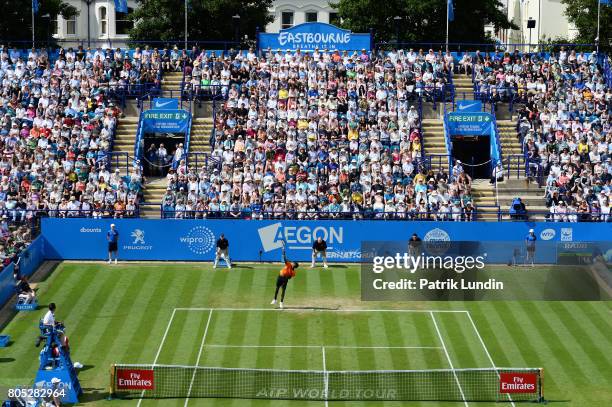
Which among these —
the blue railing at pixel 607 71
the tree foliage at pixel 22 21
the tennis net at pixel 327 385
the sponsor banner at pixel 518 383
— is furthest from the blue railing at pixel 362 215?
the tree foliage at pixel 22 21

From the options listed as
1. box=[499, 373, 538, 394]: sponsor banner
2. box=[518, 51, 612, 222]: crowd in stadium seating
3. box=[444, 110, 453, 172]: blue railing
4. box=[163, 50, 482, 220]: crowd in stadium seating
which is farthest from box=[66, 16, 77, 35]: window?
box=[499, 373, 538, 394]: sponsor banner

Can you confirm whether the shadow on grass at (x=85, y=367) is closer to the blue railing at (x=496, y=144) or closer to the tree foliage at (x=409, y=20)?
the blue railing at (x=496, y=144)

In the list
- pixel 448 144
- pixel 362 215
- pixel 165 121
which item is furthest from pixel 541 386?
pixel 165 121

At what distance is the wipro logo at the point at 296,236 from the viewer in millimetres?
51812

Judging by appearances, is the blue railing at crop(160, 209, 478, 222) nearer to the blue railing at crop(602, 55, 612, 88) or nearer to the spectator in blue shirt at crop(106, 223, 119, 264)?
the spectator in blue shirt at crop(106, 223, 119, 264)

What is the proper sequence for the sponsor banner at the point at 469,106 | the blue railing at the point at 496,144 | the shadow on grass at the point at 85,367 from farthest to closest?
1. the sponsor banner at the point at 469,106
2. the blue railing at the point at 496,144
3. the shadow on grass at the point at 85,367

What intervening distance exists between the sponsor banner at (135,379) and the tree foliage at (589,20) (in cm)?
5148

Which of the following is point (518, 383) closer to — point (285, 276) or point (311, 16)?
point (285, 276)

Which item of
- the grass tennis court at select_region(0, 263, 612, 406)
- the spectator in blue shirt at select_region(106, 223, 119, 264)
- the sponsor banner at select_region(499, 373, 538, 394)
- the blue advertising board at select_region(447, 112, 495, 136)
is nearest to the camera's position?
the sponsor banner at select_region(499, 373, 538, 394)

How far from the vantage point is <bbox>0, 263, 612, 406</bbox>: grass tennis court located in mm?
37156

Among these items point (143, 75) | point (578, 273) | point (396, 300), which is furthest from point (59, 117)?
point (578, 273)

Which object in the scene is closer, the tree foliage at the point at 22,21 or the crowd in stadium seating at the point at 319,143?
the crowd in stadium seating at the point at 319,143

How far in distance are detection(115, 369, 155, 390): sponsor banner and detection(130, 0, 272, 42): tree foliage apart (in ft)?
158

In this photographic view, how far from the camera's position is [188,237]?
170 ft
